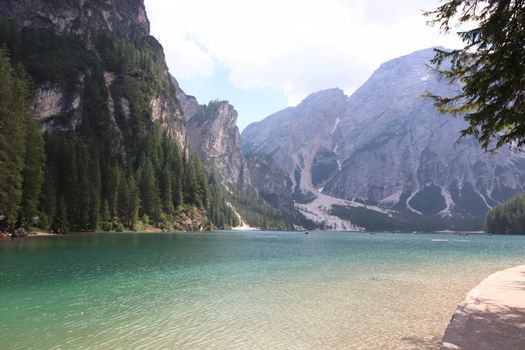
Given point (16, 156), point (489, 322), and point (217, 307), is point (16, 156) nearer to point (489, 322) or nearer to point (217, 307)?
point (217, 307)

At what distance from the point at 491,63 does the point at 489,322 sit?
1095cm

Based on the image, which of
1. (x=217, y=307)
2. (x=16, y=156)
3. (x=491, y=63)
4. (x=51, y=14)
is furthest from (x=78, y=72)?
(x=491, y=63)

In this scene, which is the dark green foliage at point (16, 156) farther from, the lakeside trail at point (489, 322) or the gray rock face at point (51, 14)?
the gray rock face at point (51, 14)

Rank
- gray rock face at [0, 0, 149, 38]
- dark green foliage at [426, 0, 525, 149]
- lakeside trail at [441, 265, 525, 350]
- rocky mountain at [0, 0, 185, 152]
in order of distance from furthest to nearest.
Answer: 1. gray rock face at [0, 0, 149, 38]
2. rocky mountain at [0, 0, 185, 152]
3. dark green foliage at [426, 0, 525, 149]
4. lakeside trail at [441, 265, 525, 350]

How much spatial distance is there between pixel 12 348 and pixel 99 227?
104m

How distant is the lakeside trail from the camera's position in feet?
40.9

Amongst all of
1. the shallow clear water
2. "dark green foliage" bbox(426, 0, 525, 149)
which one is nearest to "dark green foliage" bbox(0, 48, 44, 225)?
the shallow clear water

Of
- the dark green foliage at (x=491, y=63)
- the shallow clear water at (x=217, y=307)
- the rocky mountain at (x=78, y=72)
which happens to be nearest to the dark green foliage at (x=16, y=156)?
the shallow clear water at (x=217, y=307)

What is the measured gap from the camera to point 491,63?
52.6ft

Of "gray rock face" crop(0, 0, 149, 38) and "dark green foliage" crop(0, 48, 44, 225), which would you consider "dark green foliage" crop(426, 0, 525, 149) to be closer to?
"dark green foliage" crop(0, 48, 44, 225)

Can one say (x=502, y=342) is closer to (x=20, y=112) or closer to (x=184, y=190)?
(x=20, y=112)

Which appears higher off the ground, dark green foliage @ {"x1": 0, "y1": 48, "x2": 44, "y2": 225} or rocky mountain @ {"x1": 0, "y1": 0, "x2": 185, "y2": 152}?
rocky mountain @ {"x1": 0, "y1": 0, "x2": 185, "y2": 152}

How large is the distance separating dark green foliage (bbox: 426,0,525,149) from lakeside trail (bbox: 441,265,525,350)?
8448 mm

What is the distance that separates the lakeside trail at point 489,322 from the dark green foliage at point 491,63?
8.45 metres
